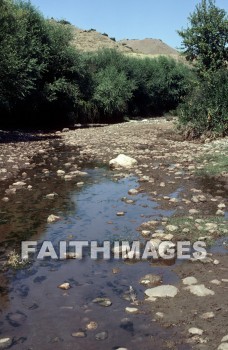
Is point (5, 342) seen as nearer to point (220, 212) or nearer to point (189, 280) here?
point (189, 280)

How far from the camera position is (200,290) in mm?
4852

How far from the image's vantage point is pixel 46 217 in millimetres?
8125

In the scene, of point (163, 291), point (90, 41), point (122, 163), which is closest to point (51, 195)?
point (122, 163)

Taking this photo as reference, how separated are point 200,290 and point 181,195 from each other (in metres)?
4.83

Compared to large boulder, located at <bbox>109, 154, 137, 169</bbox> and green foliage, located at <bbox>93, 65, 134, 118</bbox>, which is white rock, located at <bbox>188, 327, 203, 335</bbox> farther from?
green foliage, located at <bbox>93, 65, 134, 118</bbox>

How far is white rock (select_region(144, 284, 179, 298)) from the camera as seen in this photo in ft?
15.7

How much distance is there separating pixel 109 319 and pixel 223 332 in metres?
1.17

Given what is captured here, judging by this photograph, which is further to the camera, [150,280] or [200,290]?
[150,280]

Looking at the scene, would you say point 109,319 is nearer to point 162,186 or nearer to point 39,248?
point 39,248

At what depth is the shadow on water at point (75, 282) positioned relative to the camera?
13.0 feet

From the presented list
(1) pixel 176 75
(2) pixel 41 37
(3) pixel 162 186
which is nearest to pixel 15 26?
(2) pixel 41 37

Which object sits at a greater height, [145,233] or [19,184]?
[19,184]

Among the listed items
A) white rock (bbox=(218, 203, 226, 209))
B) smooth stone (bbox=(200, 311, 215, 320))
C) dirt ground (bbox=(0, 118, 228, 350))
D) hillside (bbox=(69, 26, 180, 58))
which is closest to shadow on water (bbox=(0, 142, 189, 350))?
dirt ground (bbox=(0, 118, 228, 350))

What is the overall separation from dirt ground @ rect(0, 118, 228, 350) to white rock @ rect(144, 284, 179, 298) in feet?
0.23
